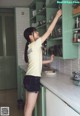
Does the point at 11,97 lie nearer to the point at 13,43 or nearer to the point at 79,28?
the point at 13,43

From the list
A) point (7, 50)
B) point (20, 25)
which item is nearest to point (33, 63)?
point (20, 25)

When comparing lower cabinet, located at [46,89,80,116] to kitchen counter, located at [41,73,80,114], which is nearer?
kitchen counter, located at [41,73,80,114]

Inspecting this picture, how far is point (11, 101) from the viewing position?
5062 millimetres

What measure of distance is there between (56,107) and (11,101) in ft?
9.76

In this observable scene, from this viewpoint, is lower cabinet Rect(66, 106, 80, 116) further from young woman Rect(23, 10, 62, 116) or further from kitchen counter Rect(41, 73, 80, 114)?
young woman Rect(23, 10, 62, 116)

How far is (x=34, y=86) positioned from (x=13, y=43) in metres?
3.52

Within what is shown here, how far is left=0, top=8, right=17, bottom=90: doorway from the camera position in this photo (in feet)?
20.0

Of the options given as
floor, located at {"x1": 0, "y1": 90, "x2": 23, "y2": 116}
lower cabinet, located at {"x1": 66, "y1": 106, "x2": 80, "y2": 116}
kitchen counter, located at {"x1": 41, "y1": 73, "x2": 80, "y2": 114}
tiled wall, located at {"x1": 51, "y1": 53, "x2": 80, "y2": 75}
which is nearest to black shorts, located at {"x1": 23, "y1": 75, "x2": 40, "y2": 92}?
kitchen counter, located at {"x1": 41, "y1": 73, "x2": 80, "y2": 114}

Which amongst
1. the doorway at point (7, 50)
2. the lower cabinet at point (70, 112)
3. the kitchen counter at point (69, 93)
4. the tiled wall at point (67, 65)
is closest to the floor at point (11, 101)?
the doorway at point (7, 50)

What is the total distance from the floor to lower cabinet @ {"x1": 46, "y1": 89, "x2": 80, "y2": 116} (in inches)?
65.5

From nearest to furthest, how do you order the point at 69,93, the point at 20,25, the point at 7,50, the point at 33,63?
1. the point at 69,93
2. the point at 33,63
3. the point at 20,25
4. the point at 7,50

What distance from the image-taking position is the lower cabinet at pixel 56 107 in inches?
74.3

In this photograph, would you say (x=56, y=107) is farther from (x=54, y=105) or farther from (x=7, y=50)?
(x=7, y=50)

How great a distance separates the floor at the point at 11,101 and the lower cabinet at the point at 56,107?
166 cm
